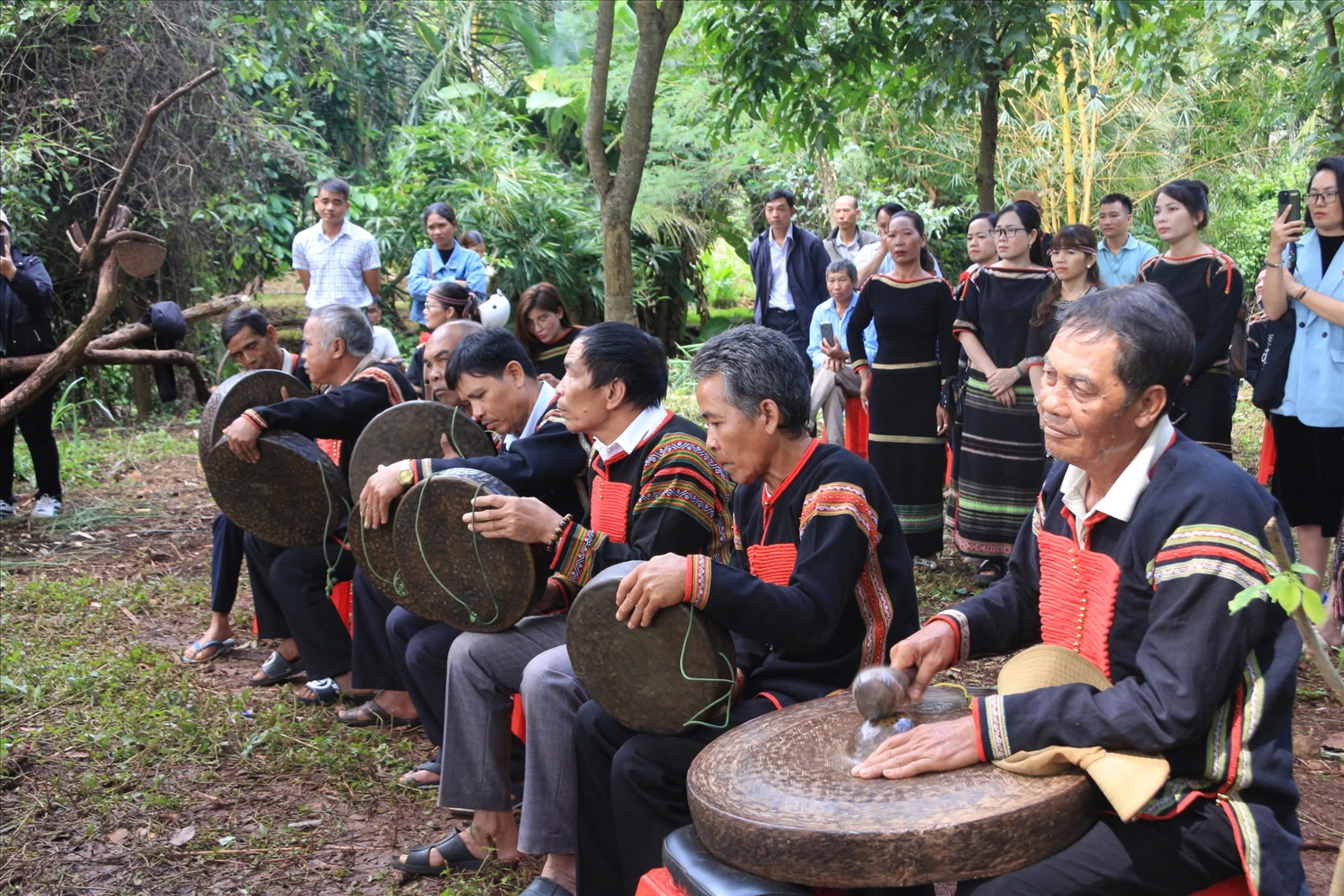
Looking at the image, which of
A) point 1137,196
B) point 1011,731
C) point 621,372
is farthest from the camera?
point 1137,196

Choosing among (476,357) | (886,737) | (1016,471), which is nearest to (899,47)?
(1016,471)

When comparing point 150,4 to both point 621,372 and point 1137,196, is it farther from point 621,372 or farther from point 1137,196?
point 1137,196

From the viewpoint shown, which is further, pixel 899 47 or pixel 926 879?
pixel 899 47

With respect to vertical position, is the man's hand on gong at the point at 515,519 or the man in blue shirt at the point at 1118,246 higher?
the man in blue shirt at the point at 1118,246

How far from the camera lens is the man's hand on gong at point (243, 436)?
4.23 metres

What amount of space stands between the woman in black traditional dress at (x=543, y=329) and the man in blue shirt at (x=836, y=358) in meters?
2.11

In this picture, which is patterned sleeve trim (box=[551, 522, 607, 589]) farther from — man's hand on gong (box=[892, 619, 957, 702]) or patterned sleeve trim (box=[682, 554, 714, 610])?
man's hand on gong (box=[892, 619, 957, 702])

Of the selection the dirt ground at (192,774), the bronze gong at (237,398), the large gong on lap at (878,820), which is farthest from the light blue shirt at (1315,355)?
the bronze gong at (237,398)

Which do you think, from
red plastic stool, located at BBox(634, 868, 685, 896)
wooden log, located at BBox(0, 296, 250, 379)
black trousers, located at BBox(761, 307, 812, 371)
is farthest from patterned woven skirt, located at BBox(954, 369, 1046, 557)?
wooden log, located at BBox(0, 296, 250, 379)

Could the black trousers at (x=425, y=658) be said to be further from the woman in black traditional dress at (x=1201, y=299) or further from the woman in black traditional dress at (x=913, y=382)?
the woman in black traditional dress at (x=1201, y=299)

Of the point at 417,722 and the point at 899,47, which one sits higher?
the point at 899,47

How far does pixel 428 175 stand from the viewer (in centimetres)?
1338

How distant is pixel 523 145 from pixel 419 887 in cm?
1288

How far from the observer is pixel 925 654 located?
2.29m
